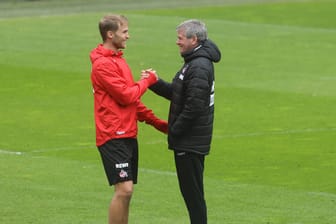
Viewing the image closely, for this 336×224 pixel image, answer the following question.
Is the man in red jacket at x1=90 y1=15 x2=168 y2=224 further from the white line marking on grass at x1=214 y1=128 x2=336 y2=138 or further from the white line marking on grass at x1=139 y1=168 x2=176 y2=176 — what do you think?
the white line marking on grass at x1=214 y1=128 x2=336 y2=138

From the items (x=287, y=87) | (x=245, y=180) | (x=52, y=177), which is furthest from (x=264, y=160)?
(x=287, y=87)

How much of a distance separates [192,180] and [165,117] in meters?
9.79

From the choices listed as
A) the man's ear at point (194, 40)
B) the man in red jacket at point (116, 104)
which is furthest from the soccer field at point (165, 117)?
the man's ear at point (194, 40)

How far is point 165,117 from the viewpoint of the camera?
21703 millimetres

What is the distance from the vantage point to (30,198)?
14.8 m

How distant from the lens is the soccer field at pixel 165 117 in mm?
14406

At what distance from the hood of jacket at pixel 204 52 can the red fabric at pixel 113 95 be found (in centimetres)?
45

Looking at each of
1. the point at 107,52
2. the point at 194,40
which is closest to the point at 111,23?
the point at 107,52

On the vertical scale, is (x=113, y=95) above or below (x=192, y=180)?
above

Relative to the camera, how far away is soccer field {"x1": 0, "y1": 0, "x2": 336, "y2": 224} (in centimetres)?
1441

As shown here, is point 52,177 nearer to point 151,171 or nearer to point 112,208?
point 151,171

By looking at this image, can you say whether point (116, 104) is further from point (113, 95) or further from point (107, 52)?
point (107, 52)

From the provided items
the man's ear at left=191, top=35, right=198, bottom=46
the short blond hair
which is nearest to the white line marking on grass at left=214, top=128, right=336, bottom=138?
the man's ear at left=191, top=35, right=198, bottom=46

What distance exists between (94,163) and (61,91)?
8122 millimetres
